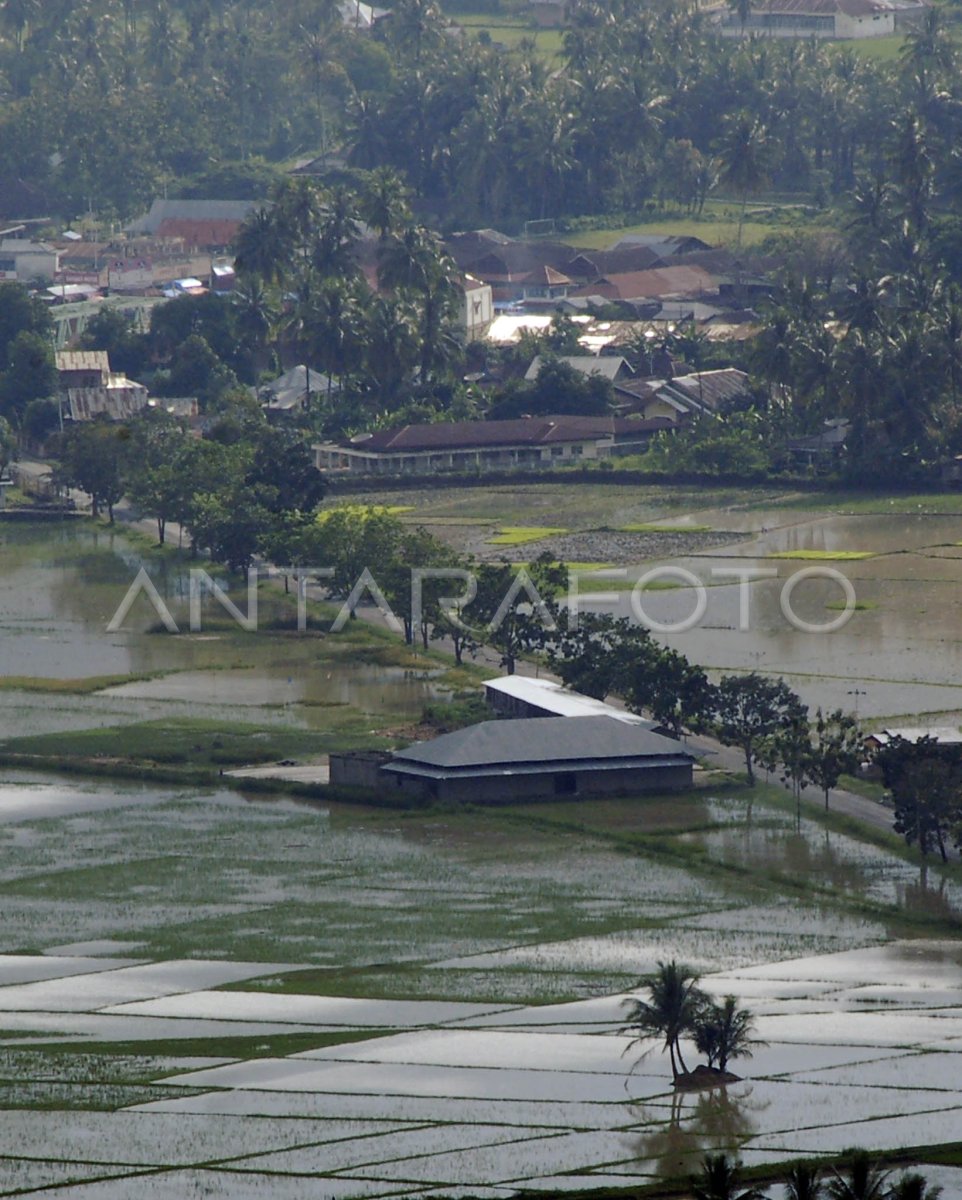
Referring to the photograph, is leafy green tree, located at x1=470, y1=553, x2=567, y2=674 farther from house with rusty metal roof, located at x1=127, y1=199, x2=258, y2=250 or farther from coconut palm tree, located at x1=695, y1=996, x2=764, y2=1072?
house with rusty metal roof, located at x1=127, y1=199, x2=258, y2=250

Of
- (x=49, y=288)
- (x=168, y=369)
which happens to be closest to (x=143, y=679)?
(x=168, y=369)

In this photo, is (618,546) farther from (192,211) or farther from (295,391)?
(192,211)

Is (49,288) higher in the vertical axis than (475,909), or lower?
higher

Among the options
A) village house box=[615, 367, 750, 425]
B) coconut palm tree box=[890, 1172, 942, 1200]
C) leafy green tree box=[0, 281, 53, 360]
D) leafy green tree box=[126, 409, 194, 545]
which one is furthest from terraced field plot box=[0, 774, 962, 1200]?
leafy green tree box=[0, 281, 53, 360]

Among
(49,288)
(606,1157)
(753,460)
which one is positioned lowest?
(606,1157)

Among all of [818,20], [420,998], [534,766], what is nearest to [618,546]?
[534,766]

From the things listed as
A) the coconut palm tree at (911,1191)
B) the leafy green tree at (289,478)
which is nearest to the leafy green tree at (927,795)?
the coconut palm tree at (911,1191)

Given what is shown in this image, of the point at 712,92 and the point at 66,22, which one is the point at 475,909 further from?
the point at 66,22
